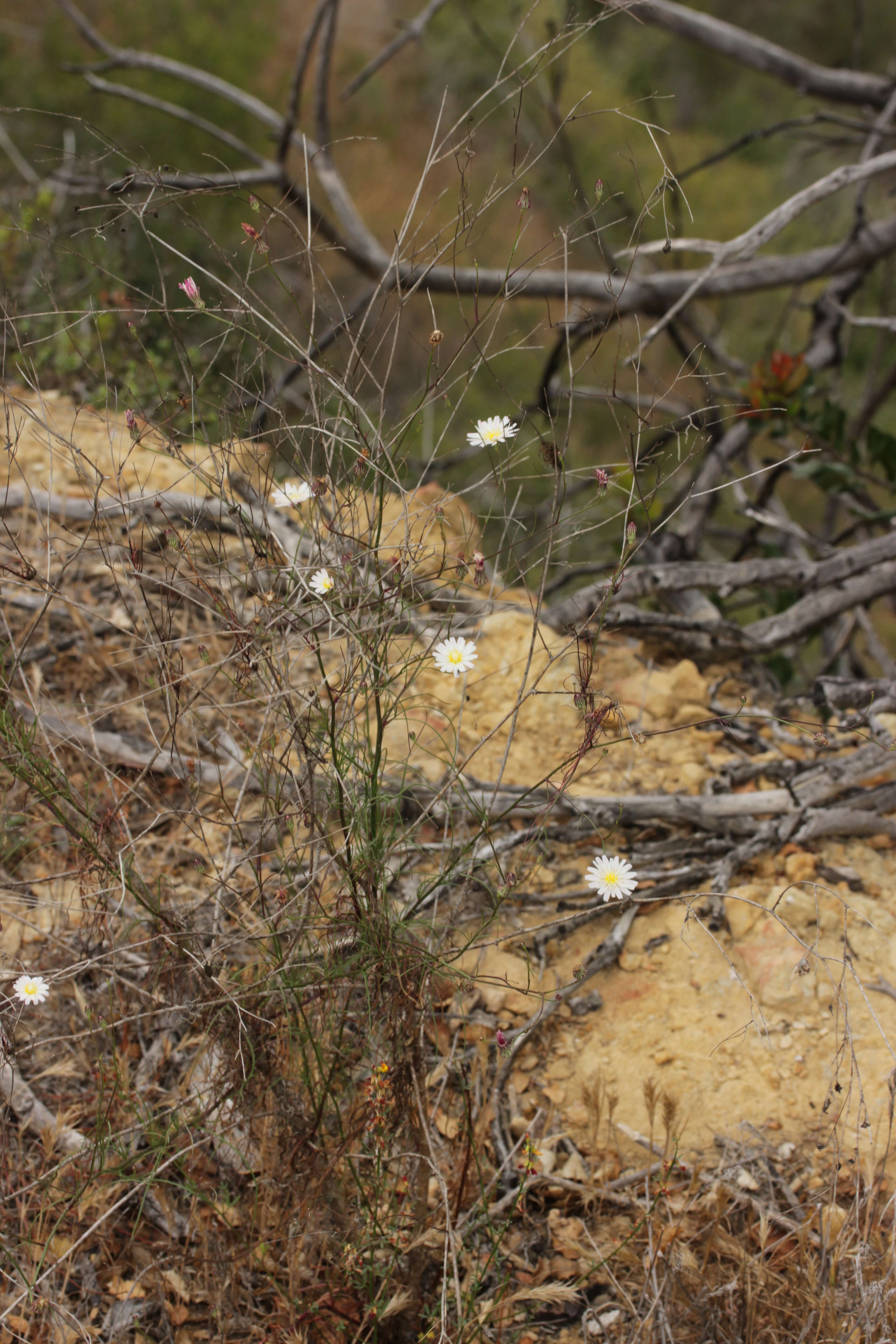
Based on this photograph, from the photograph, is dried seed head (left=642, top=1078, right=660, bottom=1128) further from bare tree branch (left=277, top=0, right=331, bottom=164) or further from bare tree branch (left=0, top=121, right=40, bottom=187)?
bare tree branch (left=0, top=121, right=40, bottom=187)

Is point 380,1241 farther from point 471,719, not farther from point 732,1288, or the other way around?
point 471,719

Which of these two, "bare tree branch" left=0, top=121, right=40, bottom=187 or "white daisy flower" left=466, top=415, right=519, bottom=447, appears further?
"bare tree branch" left=0, top=121, right=40, bottom=187

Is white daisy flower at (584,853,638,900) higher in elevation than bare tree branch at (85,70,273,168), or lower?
lower

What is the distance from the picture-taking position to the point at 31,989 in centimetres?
148

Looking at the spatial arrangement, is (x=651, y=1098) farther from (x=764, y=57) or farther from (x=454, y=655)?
(x=764, y=57)

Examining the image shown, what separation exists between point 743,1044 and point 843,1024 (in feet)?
0.70

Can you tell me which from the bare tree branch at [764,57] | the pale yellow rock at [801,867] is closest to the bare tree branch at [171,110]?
the bare tree branch at [764,57]

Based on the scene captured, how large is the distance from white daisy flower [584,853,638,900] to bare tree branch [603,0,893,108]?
3602 mm

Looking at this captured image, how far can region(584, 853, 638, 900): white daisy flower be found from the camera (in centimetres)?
147

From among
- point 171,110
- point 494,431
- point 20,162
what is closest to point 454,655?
point 494,431

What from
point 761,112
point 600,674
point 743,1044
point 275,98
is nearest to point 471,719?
point 600,674

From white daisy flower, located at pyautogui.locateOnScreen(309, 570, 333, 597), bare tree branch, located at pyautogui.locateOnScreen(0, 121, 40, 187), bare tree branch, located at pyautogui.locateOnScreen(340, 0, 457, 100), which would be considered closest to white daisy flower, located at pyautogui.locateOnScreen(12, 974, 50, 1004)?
white daisy flower, located at pyautogui.locateOnScreen(309, 570, 333, 597)

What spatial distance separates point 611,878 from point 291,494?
2.63ft

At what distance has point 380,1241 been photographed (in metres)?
1.41
